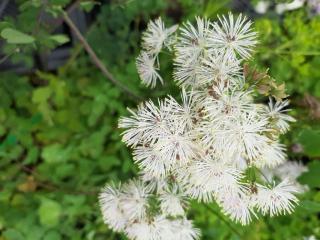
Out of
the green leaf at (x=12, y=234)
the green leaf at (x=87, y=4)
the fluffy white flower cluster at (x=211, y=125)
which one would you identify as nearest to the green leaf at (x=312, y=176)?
the fluffy white flower cluster at (x=211, y=125)

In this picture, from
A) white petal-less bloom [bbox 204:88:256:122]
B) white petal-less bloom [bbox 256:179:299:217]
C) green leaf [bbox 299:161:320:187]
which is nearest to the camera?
white petal-less bloom [bbox 204:88:256:122]

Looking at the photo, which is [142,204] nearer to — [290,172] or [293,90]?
[290,172]

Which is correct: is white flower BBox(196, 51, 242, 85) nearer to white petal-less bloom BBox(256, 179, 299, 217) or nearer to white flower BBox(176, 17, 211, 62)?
white flower BBox(176, 17, 211, 62)

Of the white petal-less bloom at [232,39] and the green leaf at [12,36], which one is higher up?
the white petal-less bloom at [232,39]

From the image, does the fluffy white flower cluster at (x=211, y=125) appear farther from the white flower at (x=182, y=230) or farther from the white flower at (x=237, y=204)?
the white flower at (x=182, y=230)

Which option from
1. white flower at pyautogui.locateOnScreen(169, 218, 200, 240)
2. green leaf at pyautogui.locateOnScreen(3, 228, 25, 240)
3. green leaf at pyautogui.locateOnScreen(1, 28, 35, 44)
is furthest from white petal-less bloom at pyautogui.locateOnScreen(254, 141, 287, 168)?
green leaf at pyautogui.locateOnScreen(3, 228, 25, 240)
